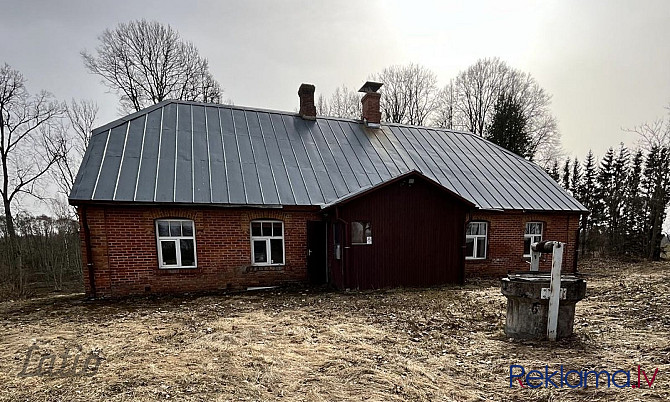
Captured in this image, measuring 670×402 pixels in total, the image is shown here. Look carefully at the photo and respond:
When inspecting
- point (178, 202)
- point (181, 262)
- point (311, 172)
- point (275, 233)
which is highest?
point (311, 172)

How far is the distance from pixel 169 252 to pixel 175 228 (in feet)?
2.33

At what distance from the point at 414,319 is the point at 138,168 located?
8.73m

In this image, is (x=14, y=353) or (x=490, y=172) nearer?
(x=14, y=353)

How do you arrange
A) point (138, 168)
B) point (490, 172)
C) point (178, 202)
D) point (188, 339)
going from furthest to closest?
point (490, 172), point (138, 168), point (178, 202), point (188, 339)

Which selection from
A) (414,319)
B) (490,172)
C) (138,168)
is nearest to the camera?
(414,319)

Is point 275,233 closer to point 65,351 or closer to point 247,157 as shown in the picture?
point 247,157

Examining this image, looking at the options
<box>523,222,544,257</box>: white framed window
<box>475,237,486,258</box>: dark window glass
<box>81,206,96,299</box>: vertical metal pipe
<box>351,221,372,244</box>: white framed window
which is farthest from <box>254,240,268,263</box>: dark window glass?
<box>523,222,544,257</box>: white framed window

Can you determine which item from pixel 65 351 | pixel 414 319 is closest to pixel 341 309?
pixel 414 319

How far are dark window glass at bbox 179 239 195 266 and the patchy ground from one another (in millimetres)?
1445

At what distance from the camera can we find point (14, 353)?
4.94 m

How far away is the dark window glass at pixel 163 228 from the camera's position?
9.13 metres

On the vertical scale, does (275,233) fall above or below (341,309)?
above

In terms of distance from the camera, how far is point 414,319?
6.57m

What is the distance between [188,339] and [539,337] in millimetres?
5724
